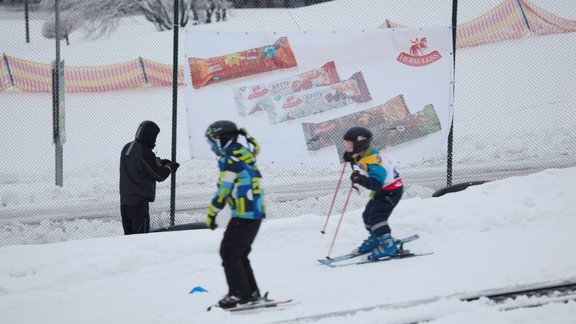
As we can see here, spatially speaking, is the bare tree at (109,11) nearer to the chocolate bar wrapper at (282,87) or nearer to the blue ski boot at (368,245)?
the chocolate bar wrapper at (282,87)

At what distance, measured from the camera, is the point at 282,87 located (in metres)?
10.8

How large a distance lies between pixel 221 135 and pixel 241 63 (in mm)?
4064

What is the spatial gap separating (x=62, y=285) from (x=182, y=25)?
22.2 meters

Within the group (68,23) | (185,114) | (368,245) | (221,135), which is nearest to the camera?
(221,135)

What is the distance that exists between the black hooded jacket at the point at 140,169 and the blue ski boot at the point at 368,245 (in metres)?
2.68

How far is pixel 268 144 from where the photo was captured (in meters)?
10.8

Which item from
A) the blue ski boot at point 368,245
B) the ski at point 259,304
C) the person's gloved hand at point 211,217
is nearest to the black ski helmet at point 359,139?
the blue ski boot at point 368,245

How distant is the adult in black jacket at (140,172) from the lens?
377 inches

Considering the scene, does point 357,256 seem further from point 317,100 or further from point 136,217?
point 317,100

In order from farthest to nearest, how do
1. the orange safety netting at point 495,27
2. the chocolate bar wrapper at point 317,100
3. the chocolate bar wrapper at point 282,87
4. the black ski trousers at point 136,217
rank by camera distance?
the orange safety netting at point 495,27 → the chocolate bar wrapper at point 317,100 → the chocolate bar wrapper at point 282,87 → the black ski trousers at point 136,217

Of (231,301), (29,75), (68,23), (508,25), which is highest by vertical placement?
(508,25)

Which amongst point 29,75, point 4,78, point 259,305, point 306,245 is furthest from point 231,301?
point 29,75

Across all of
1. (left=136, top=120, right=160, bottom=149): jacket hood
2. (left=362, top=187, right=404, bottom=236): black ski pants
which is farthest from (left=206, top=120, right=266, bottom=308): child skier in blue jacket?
(left=136, top=120, right=160, bottom=149): jacket hood

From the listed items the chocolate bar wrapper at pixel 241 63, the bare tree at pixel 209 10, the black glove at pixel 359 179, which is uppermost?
the bare tree at pixel 209 10
